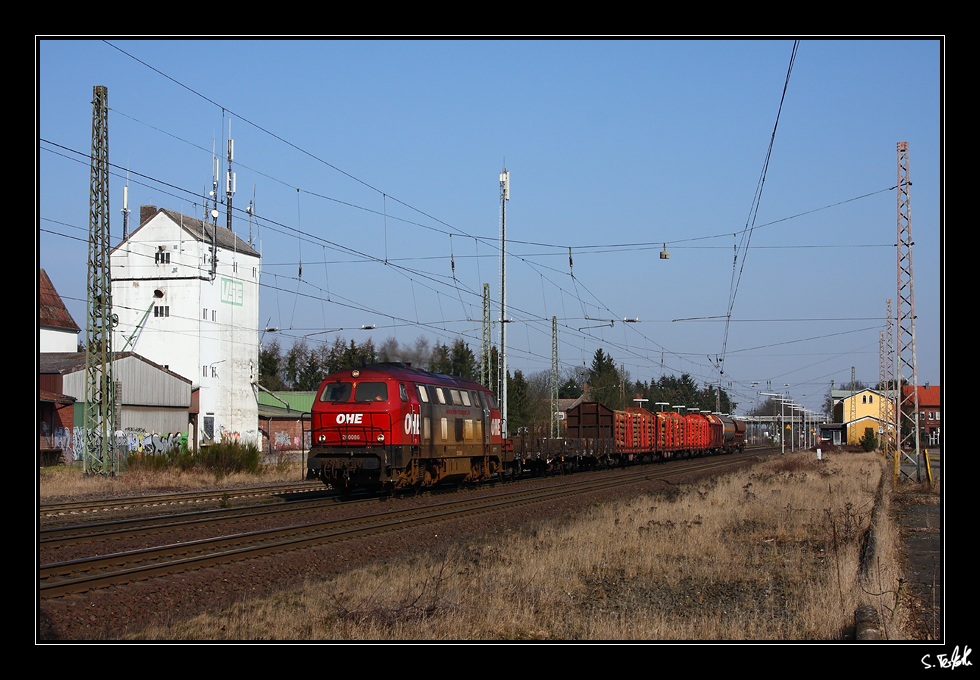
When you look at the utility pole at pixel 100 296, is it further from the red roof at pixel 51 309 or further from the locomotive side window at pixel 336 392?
the red roof at pixel 51 309

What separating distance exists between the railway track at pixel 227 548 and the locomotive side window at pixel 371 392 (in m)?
3.00

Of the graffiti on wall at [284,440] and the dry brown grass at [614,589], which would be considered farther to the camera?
the graffiti on wall at [284,440]

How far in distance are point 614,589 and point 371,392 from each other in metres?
11.5

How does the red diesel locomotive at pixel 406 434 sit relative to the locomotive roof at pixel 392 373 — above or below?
below

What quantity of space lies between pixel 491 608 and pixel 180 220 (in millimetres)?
59874

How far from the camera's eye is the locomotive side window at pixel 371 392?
21.3 meters

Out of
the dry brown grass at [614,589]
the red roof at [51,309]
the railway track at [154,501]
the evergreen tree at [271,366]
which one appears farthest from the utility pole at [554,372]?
the evergreen tree at [271,366]

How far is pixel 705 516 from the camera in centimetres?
1873

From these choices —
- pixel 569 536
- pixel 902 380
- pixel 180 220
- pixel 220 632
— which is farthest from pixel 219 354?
pixel 220 632

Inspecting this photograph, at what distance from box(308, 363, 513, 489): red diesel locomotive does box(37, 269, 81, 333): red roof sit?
46603 mm

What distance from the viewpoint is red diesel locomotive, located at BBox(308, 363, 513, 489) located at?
69.1ft
